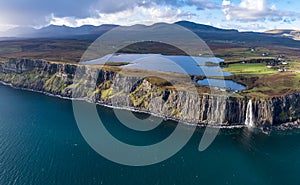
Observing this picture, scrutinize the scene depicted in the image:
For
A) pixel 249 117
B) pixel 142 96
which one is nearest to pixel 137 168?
pixel 249 117

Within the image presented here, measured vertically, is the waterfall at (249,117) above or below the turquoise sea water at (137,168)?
above

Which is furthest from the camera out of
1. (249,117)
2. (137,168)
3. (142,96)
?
(142,96)

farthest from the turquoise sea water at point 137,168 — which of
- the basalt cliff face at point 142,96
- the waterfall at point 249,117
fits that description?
the basalt cliff face at point 142,96

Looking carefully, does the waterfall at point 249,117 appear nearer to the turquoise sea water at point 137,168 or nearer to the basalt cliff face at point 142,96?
the basalt cliff face at point 142,96

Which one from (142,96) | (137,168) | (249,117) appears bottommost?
(137,168)

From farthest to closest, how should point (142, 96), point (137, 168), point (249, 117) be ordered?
point (142, 96) < point (249, 117) < point (137, 168)

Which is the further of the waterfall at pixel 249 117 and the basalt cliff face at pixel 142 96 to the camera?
the basalt cliff face at pixel 142 96

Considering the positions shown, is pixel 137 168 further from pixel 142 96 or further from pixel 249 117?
pixel 142 96
